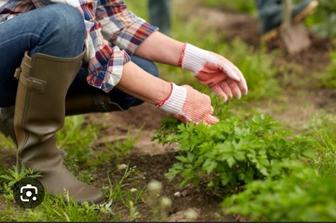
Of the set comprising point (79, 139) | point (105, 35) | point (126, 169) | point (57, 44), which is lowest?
point (79, 139)

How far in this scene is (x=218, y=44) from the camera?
4973 millimetres

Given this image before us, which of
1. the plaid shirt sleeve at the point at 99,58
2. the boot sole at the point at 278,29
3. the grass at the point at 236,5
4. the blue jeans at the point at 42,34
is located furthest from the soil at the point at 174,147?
the blue jeans at the point at 42,34

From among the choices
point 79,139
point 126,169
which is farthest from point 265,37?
point 126,169

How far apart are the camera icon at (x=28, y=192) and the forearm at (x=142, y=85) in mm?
474

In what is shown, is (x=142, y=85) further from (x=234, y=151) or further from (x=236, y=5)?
(x=236, y=5)

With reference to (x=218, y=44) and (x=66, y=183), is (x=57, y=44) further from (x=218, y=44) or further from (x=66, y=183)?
(x=218, y=44)

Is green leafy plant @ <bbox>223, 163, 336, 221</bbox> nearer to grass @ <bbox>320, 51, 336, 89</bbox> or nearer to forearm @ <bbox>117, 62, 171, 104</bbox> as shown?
forearm @ <bbox>117, 62, 171, 104</bbox>

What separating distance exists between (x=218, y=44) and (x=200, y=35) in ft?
1.30

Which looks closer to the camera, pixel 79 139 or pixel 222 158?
pixel 222 158

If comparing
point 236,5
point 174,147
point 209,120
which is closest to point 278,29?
point 236,5

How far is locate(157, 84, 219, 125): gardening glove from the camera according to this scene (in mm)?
2656

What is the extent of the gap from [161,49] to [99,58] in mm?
458

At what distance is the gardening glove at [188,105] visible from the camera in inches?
105

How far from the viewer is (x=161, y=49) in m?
3.02
